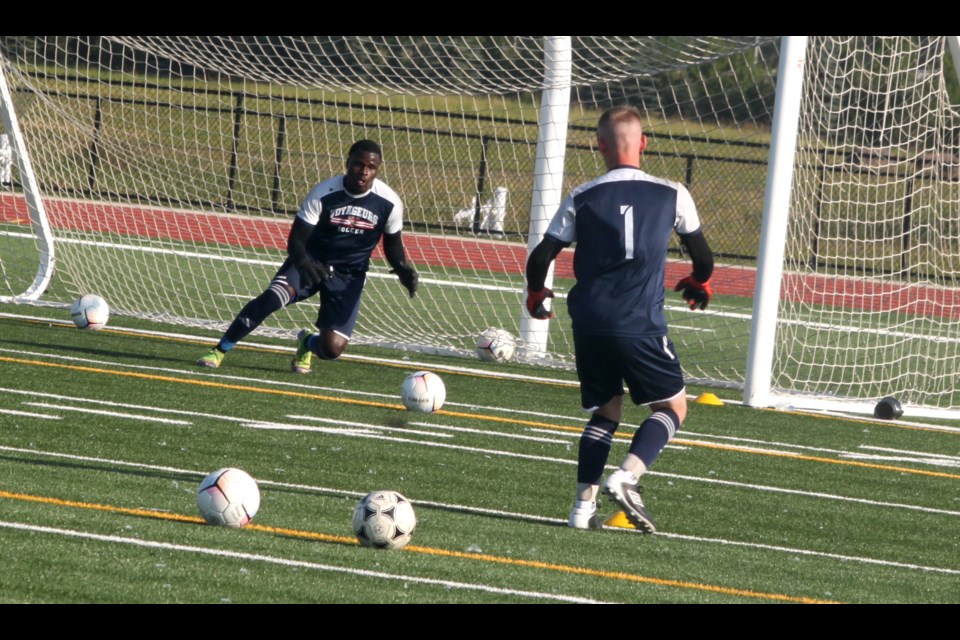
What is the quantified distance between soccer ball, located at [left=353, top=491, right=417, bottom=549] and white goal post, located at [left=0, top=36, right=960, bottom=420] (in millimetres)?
6318

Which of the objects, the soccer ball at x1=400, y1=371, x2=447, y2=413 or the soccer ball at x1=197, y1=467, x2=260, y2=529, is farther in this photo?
the soccer ball at x1=400, y1=371, x2=447, y2=413

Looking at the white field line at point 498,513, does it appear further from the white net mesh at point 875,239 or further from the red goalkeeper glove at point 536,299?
the white net mesh at point 875,239

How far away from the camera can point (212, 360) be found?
1205 centimetres

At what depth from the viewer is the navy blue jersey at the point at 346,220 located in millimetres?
11805

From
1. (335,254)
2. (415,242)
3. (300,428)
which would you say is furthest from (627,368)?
(415,242)

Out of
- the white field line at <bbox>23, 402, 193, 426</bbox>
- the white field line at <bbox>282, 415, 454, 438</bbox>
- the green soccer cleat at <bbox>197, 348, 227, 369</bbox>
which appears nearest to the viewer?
the white field line at <bbox>23, 402, 193, 426</bbox>

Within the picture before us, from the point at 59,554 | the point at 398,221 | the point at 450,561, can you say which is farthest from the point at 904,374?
the point at 59,554

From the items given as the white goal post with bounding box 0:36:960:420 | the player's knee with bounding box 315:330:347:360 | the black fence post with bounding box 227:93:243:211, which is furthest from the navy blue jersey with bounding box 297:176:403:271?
the black fence post with bounding box 227:93:243:211

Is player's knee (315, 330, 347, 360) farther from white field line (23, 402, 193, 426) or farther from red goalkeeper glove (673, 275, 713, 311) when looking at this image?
red goalkeeper glove (673, 275, 713, 311)

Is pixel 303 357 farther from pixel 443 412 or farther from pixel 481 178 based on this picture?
pixel 481 178

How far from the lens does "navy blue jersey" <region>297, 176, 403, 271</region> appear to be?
11.8 meters

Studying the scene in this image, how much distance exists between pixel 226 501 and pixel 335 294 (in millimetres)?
5662

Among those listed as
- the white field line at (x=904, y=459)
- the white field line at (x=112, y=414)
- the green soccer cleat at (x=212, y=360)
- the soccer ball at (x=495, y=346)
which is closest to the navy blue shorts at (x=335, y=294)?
the green soccer cleat at (x=212, y=360)

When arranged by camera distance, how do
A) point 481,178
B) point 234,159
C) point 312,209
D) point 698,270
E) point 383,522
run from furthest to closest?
1. point 481,178
2. point 234,159
3. point 312,209
4. point 698,270
5. point 383,522
